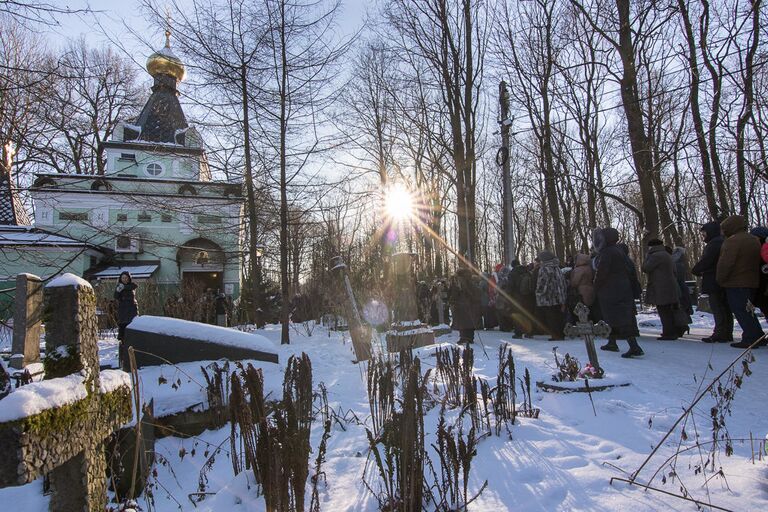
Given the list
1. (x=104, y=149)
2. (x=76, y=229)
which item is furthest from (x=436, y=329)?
(x=104, y=149)

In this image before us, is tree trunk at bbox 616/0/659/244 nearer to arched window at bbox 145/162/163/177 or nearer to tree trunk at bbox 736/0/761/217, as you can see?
tree trunk at bbox 736/0/761/217

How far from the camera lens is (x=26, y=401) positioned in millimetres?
1202

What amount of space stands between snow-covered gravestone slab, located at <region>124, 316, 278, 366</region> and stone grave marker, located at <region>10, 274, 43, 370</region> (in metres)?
0.96

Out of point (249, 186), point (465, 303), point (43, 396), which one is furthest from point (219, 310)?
point (43, 396)

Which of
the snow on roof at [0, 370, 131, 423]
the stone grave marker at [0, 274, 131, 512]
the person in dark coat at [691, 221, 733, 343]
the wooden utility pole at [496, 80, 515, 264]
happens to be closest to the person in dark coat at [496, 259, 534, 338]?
the wooden utility pole at [496, 80, 515, 264]

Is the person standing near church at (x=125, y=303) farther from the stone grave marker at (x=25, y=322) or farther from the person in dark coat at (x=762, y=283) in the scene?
the person in dark coat at (x=762, y=283)

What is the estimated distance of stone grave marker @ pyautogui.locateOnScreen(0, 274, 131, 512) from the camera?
115 cm

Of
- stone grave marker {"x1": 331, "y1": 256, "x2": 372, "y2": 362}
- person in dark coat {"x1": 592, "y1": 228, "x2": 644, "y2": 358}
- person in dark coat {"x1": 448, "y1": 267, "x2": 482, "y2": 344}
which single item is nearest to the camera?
person in dark coat {"x1": 592, "y1": 228, "x2": 644, "y2": 358}

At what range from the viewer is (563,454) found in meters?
2.88

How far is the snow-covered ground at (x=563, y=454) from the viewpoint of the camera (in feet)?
7.50

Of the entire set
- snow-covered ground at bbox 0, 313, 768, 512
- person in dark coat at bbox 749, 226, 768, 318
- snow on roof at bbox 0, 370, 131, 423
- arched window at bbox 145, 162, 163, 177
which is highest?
arched window at bbox 145, 162, 163, 177

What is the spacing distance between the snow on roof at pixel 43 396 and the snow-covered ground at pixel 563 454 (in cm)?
131

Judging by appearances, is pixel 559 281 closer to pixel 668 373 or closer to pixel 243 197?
pixel 668 373

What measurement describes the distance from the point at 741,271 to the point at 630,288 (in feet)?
4.53
